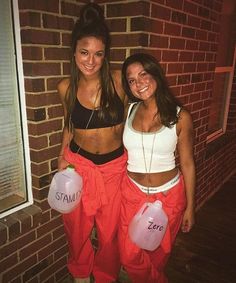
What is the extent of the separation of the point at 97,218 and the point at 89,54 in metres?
1.07

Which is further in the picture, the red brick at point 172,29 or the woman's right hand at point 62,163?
the red brick at point 172,29

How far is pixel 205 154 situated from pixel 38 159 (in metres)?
1.96

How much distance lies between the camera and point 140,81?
168 centimetres

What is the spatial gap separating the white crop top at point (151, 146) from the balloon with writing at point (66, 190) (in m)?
0.36

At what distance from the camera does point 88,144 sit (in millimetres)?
1927

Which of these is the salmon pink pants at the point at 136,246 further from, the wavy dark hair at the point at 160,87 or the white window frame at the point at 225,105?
the white window frame at the point at 225,105

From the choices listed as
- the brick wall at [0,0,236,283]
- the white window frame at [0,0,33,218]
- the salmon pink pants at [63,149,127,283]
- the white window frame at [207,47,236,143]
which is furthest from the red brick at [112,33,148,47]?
the white window frame at [207,47,236,143]

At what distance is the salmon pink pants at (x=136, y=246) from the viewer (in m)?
1.77

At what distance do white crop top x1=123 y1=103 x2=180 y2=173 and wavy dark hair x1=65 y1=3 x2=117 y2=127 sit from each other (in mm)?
176

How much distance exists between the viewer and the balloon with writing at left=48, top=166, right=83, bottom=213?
70.7 inches

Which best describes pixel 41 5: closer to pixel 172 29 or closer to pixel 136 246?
pixel 172 29

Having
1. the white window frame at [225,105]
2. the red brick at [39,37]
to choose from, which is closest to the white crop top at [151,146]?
the red brick at [39,37]

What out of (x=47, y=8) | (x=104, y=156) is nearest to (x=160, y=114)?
(x=104, y=156)

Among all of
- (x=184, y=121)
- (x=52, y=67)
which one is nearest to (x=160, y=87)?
(x=184, y=121)
